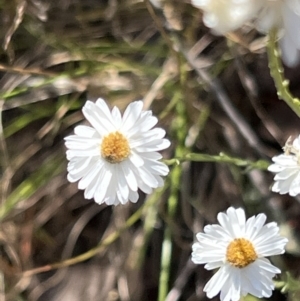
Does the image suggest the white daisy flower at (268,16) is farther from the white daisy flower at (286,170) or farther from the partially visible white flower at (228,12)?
the white daisy flower at (286,170)

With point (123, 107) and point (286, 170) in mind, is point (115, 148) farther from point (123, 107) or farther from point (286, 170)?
point (123, 107)

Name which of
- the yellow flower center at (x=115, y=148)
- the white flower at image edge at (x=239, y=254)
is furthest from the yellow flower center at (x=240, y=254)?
the yellow flower center at (x=115, y=148)

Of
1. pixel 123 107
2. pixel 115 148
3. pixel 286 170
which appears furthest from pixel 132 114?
pixel 123 107

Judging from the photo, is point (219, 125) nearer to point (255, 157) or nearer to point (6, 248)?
point (255, 157)

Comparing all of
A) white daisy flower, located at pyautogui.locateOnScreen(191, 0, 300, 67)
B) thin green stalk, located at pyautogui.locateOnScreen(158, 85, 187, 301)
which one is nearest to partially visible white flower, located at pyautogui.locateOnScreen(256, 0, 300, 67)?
white daisy flower, located at pyautogui.locateOnScreen(191, 0, 300, 67)

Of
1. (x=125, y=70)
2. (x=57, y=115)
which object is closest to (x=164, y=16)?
(x=125, y=70)

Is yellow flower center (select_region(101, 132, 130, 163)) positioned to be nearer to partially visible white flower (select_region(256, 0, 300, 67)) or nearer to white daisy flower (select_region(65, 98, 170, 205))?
white daisy flower (select_region(65, 98, 170, 205))
